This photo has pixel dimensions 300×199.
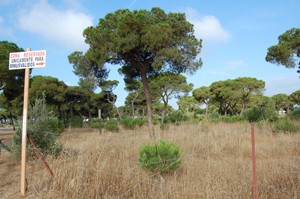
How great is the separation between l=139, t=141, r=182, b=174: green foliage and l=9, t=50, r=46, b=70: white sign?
7.45 ft

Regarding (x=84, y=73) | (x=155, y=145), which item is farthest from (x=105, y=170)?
(x=84, y=73)

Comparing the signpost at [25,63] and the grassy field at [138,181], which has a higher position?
the signpost at [25,63]

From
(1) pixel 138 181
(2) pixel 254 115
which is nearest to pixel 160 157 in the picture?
(1) pixel 138 181

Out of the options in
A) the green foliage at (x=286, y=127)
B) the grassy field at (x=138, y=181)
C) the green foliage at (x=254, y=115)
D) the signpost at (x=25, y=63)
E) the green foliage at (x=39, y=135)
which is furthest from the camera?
the green foliage at (x=254, y=115)

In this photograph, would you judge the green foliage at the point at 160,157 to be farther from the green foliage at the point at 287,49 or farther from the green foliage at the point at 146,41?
the green foliage at the point at 287,49

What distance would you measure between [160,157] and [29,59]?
2.72m

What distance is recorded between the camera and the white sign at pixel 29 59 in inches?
157

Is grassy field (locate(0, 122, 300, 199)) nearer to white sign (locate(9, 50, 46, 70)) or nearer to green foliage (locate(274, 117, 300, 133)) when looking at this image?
white sign (locate(9, 50, 46, 70))

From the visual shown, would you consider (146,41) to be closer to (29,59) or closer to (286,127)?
(286,127)

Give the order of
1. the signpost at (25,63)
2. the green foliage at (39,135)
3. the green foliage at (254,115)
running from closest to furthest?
the signpost at (25,63)
the green foliage at (39,135)
the green foliage at (254,115)

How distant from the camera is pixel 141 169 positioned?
4.40m

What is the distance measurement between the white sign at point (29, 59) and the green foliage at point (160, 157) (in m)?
2.27

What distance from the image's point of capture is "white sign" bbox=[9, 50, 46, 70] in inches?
157

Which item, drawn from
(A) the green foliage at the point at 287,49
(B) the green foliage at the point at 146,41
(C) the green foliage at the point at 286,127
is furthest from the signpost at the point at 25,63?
(A) the green foliage at the point at 287,49
